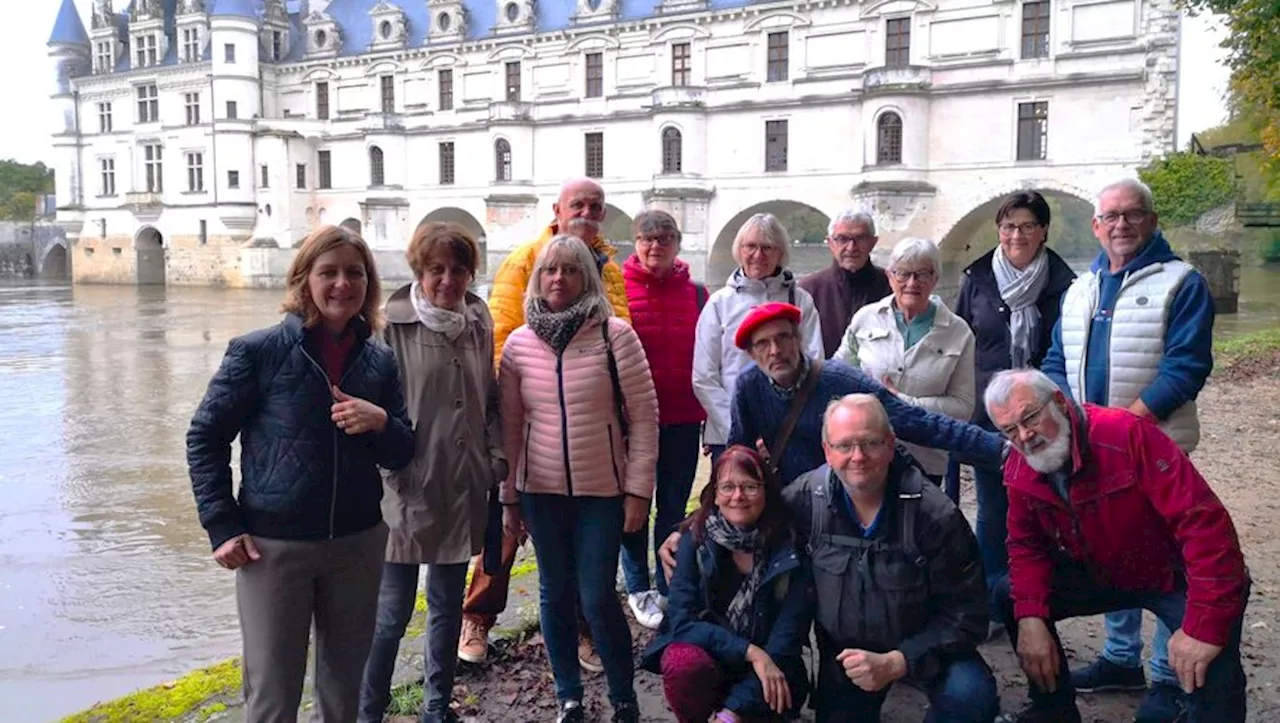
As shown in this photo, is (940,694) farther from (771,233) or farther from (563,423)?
(771,233)

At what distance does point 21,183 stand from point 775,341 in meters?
71.4

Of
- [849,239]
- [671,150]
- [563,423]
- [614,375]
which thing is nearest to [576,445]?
[563,423]

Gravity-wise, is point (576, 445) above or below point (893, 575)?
above

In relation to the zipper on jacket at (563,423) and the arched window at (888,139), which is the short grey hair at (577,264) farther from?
the arched window at (888,139)

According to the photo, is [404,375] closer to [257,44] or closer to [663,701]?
[663,701]

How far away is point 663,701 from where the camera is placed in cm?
348

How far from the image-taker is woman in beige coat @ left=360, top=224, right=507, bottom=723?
3117mm

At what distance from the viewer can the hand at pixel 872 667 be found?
2.74 metres

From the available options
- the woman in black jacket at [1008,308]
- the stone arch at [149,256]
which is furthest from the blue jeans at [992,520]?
the stone arch at [149,256]

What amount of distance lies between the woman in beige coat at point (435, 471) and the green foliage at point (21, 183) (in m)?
63.7

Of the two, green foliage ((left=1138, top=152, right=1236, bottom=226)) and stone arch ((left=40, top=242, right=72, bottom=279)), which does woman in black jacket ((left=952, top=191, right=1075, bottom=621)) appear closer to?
green foliage ((left=1138, top=152, right=1236, bottom=226))

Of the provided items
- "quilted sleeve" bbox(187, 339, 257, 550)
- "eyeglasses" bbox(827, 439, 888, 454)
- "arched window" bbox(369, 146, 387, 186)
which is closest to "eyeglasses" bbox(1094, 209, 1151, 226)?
"eyeglasses" bbox(827, 439, 888, 454)

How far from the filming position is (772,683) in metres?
2.80

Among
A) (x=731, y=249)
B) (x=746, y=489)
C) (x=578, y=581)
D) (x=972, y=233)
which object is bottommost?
(x=578, y=581)
